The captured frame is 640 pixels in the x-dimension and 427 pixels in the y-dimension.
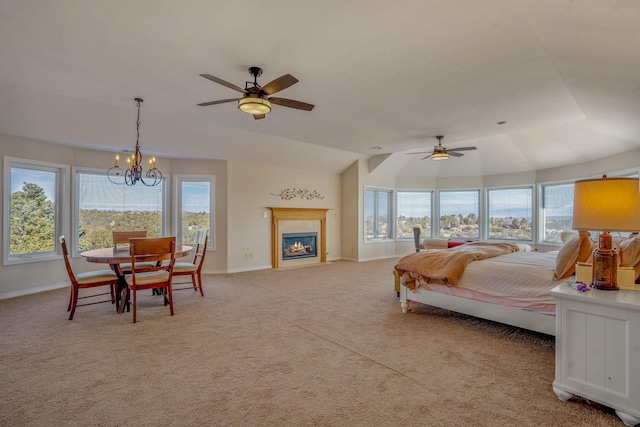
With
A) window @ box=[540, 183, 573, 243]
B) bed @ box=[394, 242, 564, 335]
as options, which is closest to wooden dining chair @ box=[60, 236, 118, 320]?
bed @ box=[394, 242, 564, 335]

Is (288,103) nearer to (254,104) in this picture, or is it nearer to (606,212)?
(254,104)

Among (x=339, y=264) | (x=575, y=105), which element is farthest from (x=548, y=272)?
(x=339, y=264)

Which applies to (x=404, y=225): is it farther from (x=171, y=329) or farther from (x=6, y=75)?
(x=6, y=75)

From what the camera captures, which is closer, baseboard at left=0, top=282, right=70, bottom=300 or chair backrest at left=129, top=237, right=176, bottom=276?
chair backrest at left=129, top=237, right=176, bottom=276

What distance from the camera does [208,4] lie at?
7.25 ft

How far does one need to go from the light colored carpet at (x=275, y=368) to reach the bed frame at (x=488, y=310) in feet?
0.59

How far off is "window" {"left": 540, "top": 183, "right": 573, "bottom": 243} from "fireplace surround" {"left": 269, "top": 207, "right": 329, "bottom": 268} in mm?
5385

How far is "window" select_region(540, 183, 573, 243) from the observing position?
7.33m

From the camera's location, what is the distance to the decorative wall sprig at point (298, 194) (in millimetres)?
7715

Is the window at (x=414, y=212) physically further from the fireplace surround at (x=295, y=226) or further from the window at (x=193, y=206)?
the window at (x=193, y=206)

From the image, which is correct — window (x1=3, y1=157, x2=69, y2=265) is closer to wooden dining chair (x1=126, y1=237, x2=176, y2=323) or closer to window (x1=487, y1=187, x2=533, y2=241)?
wooden dining chair (x1=126, y1=237, x2=176, y2=323)

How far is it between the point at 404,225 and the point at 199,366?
7809mm

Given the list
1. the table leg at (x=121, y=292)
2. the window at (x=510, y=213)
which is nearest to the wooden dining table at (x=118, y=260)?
the table leg at (x=121, y=292)

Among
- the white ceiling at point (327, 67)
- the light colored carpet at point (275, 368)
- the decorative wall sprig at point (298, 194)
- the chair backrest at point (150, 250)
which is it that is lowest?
the light colored carpet at point (275, 368)
